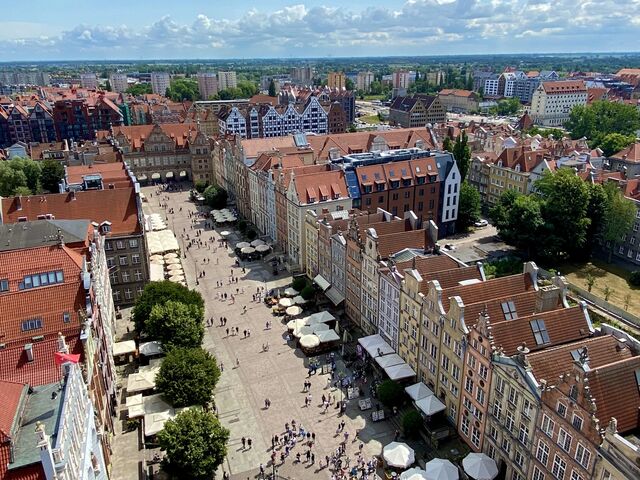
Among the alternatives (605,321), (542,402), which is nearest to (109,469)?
(542,402)

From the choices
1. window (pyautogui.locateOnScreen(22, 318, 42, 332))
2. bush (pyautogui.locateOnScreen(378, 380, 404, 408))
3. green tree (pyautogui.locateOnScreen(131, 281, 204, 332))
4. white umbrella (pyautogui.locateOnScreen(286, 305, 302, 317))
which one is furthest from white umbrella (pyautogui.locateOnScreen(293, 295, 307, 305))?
window (pyautogui.locateOnScreen(22, 318, 42, 332))

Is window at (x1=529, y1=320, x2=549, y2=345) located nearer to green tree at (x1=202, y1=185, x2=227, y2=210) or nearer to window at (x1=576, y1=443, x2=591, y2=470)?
window at (x1=576, y1=443, x2=591, y2=470)

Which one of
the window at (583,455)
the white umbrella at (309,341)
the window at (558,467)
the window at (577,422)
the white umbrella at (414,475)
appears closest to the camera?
the window at (583,455)

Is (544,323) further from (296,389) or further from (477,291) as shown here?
(296,389)

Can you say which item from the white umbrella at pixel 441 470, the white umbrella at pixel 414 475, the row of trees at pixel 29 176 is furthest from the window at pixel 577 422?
the row of trees at pixel 29 176

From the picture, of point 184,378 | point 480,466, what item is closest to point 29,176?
point 184,378

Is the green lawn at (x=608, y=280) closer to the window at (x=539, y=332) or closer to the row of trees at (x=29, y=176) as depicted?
the window at (x=539, y=332)
